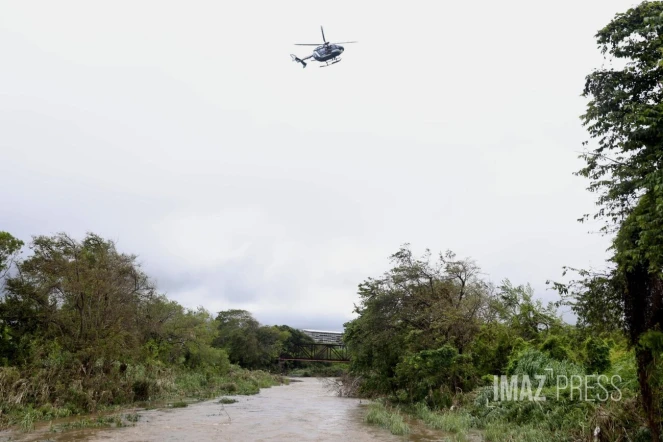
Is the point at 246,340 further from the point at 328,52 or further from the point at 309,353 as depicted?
the point at 328,52

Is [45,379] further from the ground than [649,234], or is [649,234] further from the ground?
[649,234]

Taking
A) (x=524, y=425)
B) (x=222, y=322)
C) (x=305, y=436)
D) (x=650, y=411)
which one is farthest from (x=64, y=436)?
(x=222, y=322)

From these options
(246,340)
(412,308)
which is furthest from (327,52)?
(246,340)

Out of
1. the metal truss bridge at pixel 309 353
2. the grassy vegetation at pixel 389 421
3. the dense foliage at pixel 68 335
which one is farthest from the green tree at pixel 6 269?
the metal truss bridge at pixel 309 353

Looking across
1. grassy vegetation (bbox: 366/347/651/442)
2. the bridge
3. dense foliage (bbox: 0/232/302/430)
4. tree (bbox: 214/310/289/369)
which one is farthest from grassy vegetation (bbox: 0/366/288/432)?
the bridge

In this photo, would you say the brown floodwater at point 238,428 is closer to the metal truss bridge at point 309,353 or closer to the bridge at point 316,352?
the bridge at point 316,352

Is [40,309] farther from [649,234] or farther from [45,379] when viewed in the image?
[649,234]

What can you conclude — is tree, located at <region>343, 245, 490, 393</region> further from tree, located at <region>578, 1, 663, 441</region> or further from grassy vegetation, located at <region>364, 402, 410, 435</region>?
tree, located at <region>578, 1, 663, 441</region>

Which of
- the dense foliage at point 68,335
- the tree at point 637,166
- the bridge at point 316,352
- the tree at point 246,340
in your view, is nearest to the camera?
the tree at point 637,166
